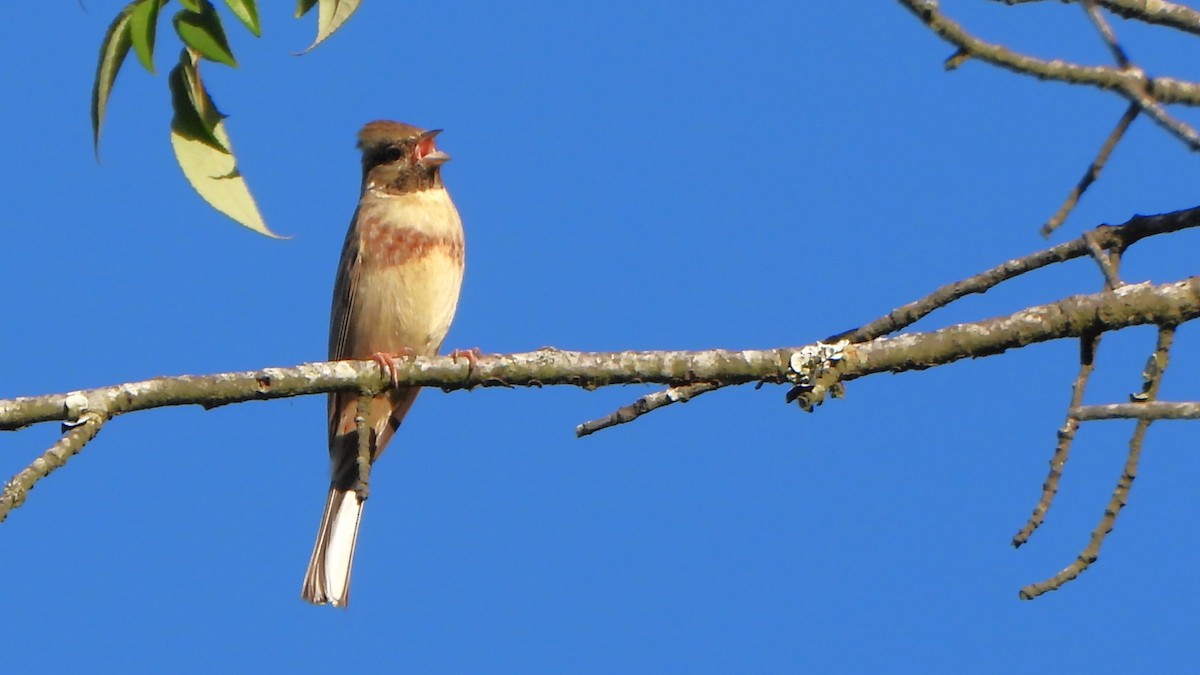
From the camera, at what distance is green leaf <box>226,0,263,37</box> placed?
315 cm

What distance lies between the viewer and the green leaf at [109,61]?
127 inches

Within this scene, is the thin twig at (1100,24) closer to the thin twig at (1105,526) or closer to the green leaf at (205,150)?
the thin twig at (1105,526)

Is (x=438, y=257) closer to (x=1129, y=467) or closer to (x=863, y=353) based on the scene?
(x=863, y=353)

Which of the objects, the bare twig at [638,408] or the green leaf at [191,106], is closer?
the green leaf at [191,106]

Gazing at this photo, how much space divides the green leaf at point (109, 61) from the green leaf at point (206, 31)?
112 mm

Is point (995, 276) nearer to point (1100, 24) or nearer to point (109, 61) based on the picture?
point (1100, 24)

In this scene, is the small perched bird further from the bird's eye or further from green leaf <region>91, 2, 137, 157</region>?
green leaf <region>91, 2, 137, 157</region>

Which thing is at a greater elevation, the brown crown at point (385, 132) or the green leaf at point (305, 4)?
the brown crown at point (385, 132)

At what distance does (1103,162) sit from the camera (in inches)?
123

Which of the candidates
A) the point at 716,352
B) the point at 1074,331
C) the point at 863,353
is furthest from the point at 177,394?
the point at 1074,331

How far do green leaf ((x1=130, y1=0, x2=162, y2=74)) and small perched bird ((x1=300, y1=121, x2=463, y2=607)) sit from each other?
4129 mm

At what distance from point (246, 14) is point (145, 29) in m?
0.23

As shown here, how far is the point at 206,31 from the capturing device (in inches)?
129

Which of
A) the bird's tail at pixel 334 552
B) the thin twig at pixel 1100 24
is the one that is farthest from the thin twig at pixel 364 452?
the bird's tail at pixel 334 552
